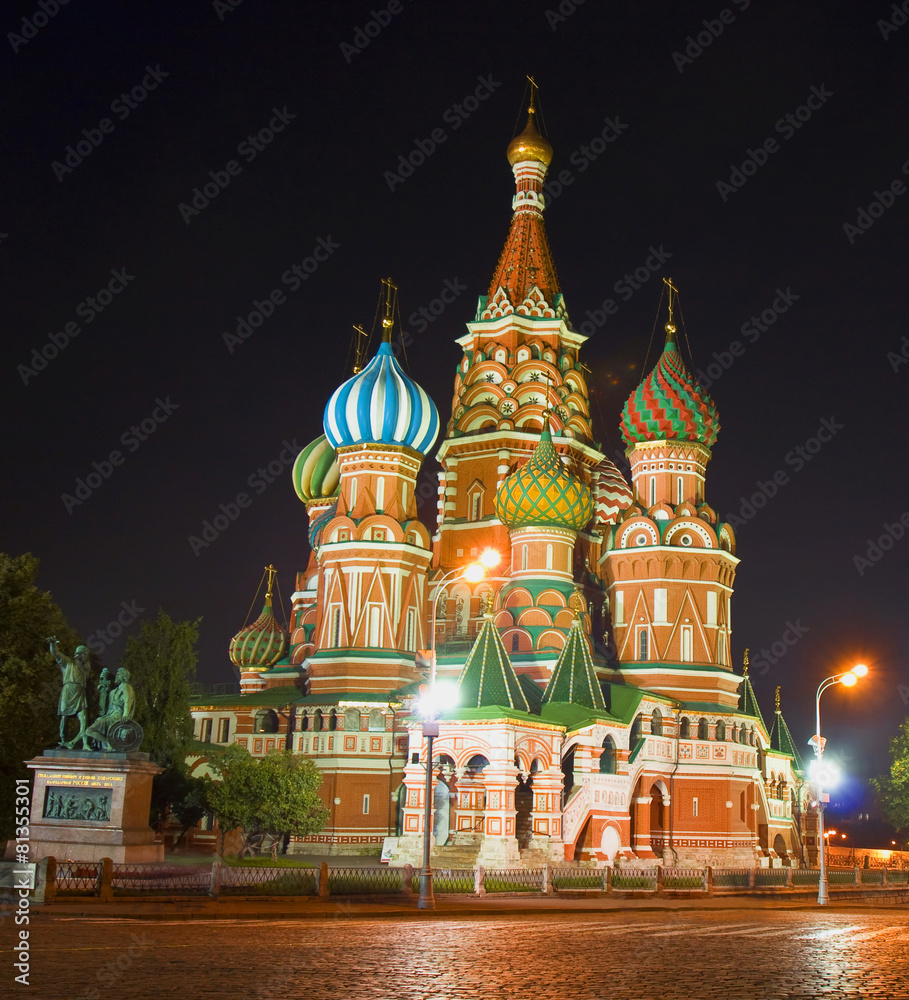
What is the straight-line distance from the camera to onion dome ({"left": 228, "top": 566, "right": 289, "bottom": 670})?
55906 millimetres

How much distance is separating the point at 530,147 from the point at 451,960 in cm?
4597

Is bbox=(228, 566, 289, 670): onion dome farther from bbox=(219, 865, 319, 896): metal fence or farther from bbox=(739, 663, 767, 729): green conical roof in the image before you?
bbox=(219, 865, 319, 896): metal fence

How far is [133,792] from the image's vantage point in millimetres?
22141

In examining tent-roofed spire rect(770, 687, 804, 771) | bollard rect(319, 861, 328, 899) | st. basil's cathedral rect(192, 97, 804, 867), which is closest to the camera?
bollard rect(319, 861, 328, 899)

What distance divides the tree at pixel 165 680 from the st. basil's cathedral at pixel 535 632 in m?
7.13

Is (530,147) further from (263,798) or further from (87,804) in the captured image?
(87,804)

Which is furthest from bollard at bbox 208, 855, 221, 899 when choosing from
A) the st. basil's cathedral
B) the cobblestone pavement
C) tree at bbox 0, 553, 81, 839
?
the st. basil's cathedral

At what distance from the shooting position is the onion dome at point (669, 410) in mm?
45281

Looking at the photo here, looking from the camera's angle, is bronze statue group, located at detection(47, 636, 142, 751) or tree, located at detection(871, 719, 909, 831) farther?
tree, located at detection(871, 719, 909, 831)

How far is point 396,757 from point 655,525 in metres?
12.4

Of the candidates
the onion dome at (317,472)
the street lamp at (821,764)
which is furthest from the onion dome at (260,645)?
the street lamp at (821,764)

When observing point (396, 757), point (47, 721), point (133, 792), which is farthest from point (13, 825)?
point (396, 757)

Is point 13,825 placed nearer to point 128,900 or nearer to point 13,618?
point 13,618

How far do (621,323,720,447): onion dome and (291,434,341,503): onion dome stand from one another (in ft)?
53.2
